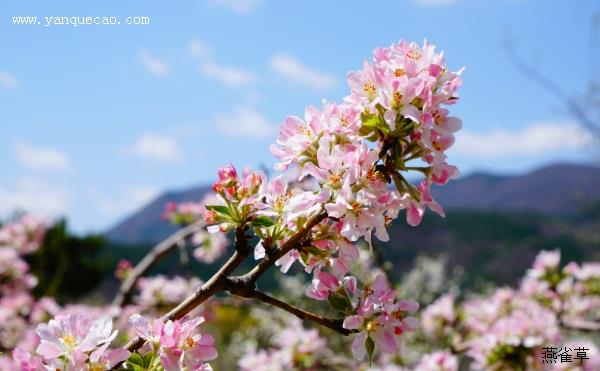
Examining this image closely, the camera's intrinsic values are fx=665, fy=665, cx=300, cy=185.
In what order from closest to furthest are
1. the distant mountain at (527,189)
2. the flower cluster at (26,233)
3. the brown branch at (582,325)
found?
the brown branch at (582,325)
the flower cluster at (26,233)
the distant mountain at (527,189)

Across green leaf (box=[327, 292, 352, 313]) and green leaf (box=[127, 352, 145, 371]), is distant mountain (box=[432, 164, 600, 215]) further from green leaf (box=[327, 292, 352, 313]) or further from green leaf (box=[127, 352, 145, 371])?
green leaf (box=[127, 352, 145, 371])

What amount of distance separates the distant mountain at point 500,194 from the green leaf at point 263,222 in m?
69.9

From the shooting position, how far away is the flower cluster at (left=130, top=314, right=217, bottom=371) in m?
0.95

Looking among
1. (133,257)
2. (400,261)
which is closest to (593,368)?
(133,257)

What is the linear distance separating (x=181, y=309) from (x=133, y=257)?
2568 cm

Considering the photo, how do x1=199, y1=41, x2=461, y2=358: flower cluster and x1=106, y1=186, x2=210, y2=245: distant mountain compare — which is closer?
x1=199, y1=41, x2=461, y2=358: flower cluster

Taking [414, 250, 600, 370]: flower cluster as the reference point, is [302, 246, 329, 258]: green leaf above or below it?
below

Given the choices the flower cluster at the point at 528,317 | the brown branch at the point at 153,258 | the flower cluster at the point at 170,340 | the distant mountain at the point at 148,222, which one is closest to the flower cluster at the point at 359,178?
the flower cluster at the point at 170,340

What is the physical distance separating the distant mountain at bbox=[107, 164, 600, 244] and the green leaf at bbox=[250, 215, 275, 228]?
6993 cm

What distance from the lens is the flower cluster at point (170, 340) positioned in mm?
946

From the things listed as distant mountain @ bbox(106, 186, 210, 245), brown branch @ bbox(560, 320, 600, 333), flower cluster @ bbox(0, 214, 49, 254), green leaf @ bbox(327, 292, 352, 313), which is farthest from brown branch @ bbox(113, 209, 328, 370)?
distant mountain @ bbox(106, 186, 210, 245)

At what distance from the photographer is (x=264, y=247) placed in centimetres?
108

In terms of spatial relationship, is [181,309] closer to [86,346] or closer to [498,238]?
[86,346]

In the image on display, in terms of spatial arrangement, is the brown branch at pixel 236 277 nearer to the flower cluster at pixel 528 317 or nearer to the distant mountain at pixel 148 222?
the flower cluster at pixel 528 317
